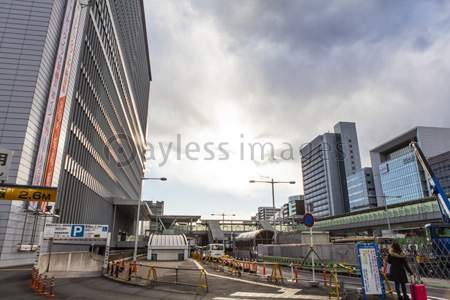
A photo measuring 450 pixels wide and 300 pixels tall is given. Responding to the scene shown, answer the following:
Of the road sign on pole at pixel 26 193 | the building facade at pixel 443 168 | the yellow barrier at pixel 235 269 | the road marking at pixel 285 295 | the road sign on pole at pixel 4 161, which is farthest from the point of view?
the building facade at pixel 443 168

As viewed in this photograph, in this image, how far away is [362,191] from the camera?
13262cm

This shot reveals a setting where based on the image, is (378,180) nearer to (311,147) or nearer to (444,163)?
(444,163)

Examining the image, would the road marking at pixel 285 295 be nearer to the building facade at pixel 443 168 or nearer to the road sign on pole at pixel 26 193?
the road sign on pole at pixel 26 193

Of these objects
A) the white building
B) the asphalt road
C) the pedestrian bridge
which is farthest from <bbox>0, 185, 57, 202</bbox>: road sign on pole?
the pedestrian bridge

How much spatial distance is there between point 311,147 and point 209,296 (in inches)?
6907

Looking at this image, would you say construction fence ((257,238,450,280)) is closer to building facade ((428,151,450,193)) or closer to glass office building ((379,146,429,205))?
glass office building ((379,146,429,205))

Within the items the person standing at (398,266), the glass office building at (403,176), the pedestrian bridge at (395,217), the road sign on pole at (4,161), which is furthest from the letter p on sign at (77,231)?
the glass office building at (403,176)

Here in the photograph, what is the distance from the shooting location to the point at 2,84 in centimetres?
2498

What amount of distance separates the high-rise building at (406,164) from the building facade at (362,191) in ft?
16.1

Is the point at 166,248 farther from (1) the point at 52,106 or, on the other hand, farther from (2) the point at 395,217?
(2) the point at 395,217

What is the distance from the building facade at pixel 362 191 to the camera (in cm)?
12862

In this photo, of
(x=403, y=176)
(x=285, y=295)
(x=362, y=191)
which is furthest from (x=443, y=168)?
(x=285, y=295)

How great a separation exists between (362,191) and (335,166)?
1146 inches

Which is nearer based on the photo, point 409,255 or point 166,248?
point 409,255
